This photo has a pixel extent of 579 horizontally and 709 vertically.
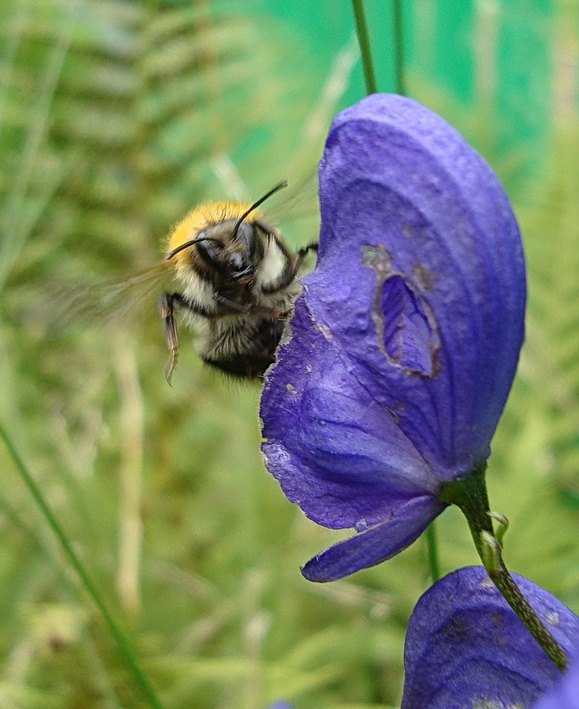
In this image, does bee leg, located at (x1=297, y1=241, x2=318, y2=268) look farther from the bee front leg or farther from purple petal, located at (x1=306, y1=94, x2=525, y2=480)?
purple petal, located at (x1=306, y1=94, x2=525, y2=480)

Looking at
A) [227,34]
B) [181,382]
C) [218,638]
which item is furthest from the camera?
[227,34]

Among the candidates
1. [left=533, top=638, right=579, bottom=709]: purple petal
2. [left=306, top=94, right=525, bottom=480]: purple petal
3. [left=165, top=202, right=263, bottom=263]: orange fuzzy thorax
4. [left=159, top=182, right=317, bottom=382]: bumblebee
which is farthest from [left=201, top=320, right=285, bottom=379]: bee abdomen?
[left=533, top=638, right=579, bottom=709]: purple petal

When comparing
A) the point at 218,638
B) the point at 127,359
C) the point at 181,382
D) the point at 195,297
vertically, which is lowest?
the point at 218,638

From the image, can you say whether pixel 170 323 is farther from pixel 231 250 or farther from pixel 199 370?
pixel 199 370

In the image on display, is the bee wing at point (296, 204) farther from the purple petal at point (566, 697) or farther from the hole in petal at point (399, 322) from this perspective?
the purple petal at point (566, 697)

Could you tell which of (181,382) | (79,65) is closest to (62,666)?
(181,382)

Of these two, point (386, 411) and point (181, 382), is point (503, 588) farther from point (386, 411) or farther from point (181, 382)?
point (181, 382)
